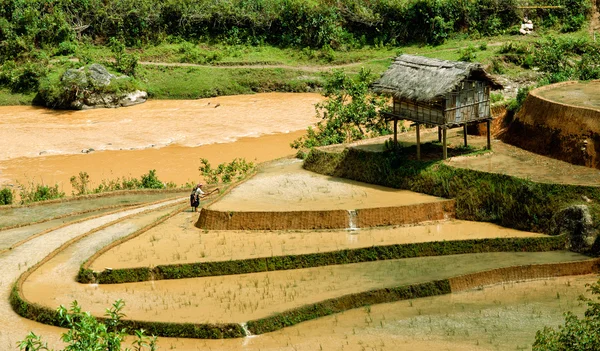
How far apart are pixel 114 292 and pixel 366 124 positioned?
1599cm

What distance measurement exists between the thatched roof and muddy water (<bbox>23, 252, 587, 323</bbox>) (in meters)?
5.94

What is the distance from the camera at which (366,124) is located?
4012 cm

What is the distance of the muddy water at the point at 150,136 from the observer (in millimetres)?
43812

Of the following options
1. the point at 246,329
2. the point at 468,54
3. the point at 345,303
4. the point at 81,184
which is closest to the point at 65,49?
the point at 81,184

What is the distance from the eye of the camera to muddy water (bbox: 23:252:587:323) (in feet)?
83.3

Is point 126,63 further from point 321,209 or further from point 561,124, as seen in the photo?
point 561,124

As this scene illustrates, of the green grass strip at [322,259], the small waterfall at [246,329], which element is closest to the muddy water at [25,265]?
the green grass strip at [322,259]

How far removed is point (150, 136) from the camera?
160 ft

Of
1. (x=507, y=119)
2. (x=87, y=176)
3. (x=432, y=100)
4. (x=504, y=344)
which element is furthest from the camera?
(x=87, y=176)

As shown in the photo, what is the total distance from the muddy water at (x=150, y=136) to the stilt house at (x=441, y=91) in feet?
37.7

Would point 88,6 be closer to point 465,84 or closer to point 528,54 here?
point 528,54

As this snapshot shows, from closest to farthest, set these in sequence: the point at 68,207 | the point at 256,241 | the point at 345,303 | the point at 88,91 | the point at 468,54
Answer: the point at 345,303
the point at 256,241
the point at 68,207
the point at 468,54
the point at 88,91

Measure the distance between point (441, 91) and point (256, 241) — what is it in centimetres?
734

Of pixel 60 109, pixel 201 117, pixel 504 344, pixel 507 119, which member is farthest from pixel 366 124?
pixel 60 109
